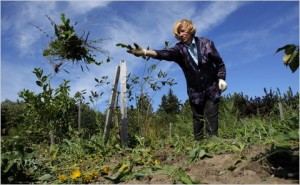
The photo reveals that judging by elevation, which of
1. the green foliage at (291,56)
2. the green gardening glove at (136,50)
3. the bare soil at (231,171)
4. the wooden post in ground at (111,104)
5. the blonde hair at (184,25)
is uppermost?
the blonde hair at (184,25)

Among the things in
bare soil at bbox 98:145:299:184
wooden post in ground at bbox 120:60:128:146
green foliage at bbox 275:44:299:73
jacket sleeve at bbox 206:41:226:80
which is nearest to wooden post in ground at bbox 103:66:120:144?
wooden post in ground at bbox 120:60:128:146

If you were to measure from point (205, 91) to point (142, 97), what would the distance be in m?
1.65

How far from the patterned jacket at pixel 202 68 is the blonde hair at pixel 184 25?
153 mm

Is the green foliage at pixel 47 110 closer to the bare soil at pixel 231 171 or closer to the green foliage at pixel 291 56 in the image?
the bare soil at pixel 231 171

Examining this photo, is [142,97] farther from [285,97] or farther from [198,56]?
[285,97]

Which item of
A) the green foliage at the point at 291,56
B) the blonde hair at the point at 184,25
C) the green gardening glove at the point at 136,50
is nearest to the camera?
the green foliage at the point at 291,56

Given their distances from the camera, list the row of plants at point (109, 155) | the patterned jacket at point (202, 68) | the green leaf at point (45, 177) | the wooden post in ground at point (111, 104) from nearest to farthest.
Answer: the row of plants at point (109, 155), the green leaf at point (45, 177), the patterned jacket at point (202, 68), the wooden post in ground at point (111, 104)

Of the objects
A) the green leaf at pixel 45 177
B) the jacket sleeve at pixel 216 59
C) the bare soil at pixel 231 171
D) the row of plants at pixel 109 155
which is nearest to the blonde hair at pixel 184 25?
the jacket sleeve at pixel 216 59

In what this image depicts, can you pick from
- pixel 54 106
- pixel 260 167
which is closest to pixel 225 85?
pixel 260 167

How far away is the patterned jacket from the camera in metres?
4.28

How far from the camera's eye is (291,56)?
2.06 metres

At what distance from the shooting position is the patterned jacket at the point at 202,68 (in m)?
4.28

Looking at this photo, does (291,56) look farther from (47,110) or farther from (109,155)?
(47,110)

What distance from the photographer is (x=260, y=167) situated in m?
2.38
